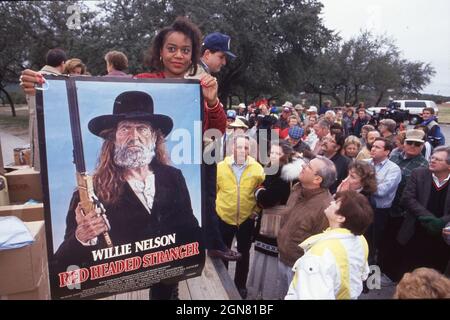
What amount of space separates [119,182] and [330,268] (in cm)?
118

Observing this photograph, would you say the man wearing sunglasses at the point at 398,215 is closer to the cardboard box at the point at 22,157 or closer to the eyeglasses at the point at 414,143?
the eyeglasses at the point at 414,143

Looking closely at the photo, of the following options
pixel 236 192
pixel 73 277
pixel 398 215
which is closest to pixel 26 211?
pixel 73 277

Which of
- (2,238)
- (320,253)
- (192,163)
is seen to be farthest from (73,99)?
(320,253)

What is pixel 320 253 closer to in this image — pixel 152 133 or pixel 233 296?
pixel 233 296

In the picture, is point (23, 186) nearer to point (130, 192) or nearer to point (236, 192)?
point (236, 192)

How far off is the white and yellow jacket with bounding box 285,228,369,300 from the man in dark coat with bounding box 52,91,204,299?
0.60 meters

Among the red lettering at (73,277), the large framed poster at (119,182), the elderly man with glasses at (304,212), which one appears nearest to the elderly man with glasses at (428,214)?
the elderly man with glasses at (304,212)

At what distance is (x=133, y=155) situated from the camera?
1.76 m

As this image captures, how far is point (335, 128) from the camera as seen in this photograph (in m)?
4.71

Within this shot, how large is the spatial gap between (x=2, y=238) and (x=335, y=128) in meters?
3.84

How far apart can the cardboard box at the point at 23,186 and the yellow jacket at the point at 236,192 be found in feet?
5.49

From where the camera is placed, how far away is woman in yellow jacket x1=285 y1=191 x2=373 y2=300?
76.5 inches

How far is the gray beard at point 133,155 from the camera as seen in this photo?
1.72 metres

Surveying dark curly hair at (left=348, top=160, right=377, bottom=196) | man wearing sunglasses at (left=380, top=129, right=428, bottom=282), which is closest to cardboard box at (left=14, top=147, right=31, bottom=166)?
dark curly hair at (left=348, top=160, right=377, bottom=196)
